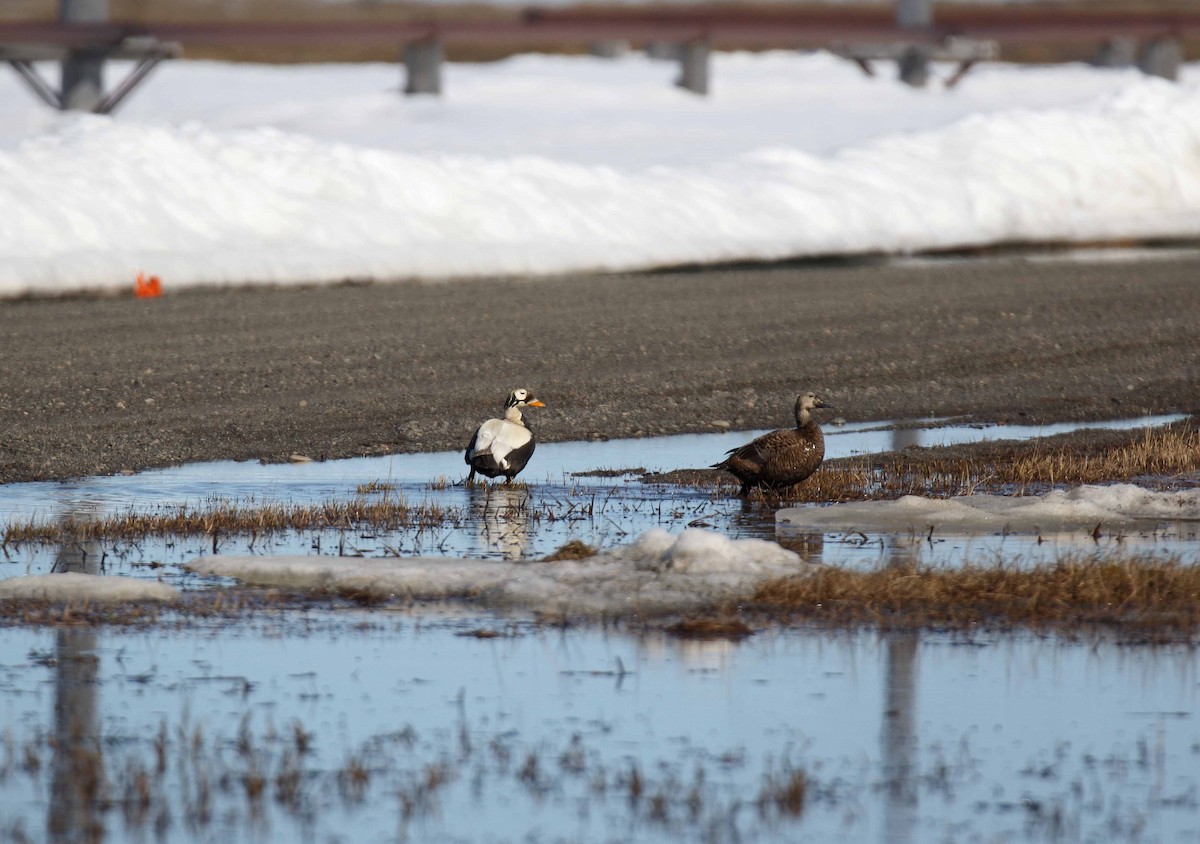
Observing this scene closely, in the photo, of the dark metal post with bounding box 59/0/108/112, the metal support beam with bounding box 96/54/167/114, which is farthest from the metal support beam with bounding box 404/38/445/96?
the dark metal post with bounding box 59/0/108/112

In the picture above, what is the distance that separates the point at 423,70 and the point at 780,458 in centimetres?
3038

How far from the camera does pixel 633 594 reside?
9.62 m

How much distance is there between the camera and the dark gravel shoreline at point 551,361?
1621 centimetres

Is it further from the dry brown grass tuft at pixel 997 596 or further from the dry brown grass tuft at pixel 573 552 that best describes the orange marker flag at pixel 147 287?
the dry brown grass tuft at pixel 997 596

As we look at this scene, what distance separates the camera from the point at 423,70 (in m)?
42.0

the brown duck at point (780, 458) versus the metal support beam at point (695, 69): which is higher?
the metal support beam at point (695, 69)

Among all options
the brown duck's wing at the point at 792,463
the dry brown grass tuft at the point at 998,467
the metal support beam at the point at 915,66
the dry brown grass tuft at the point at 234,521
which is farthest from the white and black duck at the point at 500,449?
the metal support beam at the point at 915,66

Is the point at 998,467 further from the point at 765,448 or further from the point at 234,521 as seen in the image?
the point at 234,521

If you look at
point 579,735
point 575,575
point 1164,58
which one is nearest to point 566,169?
point 1164,58

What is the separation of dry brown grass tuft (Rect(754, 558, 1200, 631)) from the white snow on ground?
1684 cm

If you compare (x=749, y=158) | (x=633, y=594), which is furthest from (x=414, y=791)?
(x=749, y=158)

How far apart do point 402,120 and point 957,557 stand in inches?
1211

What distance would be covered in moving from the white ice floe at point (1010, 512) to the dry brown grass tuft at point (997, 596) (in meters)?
1.95

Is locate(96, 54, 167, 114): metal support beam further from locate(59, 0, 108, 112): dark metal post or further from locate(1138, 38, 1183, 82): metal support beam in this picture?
locate(1138, 38, 1183, 82): metal support beam
